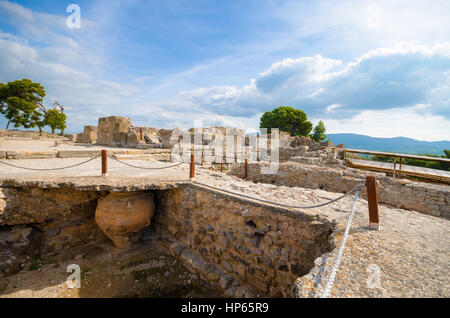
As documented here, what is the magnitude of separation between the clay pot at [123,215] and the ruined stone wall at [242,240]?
0.73 metres

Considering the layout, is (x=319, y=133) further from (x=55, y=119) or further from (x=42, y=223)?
(x=55, y=119)

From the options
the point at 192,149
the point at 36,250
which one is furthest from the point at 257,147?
the point at 36,250

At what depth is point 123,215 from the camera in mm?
4801

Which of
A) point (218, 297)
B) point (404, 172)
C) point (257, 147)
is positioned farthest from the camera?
point (257, 147)

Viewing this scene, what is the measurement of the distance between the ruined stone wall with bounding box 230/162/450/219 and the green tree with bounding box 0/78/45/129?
2855 cm

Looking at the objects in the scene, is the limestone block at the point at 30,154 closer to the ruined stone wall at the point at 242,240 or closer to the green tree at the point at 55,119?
the ruined stone wall at the point at 242,240

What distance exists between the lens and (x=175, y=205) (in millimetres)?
5297

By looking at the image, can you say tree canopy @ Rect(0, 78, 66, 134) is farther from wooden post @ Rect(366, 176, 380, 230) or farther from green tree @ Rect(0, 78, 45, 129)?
wooden post @ Rect(366, 176, 380, 230)

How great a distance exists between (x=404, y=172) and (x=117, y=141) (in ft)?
48.0

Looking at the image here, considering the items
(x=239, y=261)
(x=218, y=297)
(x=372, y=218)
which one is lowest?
(x=218, y=297)

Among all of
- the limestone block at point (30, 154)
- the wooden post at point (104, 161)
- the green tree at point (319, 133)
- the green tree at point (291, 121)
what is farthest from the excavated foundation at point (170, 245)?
the green tree at point (319, 133)

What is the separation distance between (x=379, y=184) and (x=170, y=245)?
610cm

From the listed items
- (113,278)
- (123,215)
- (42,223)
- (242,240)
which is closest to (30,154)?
(42,223)
